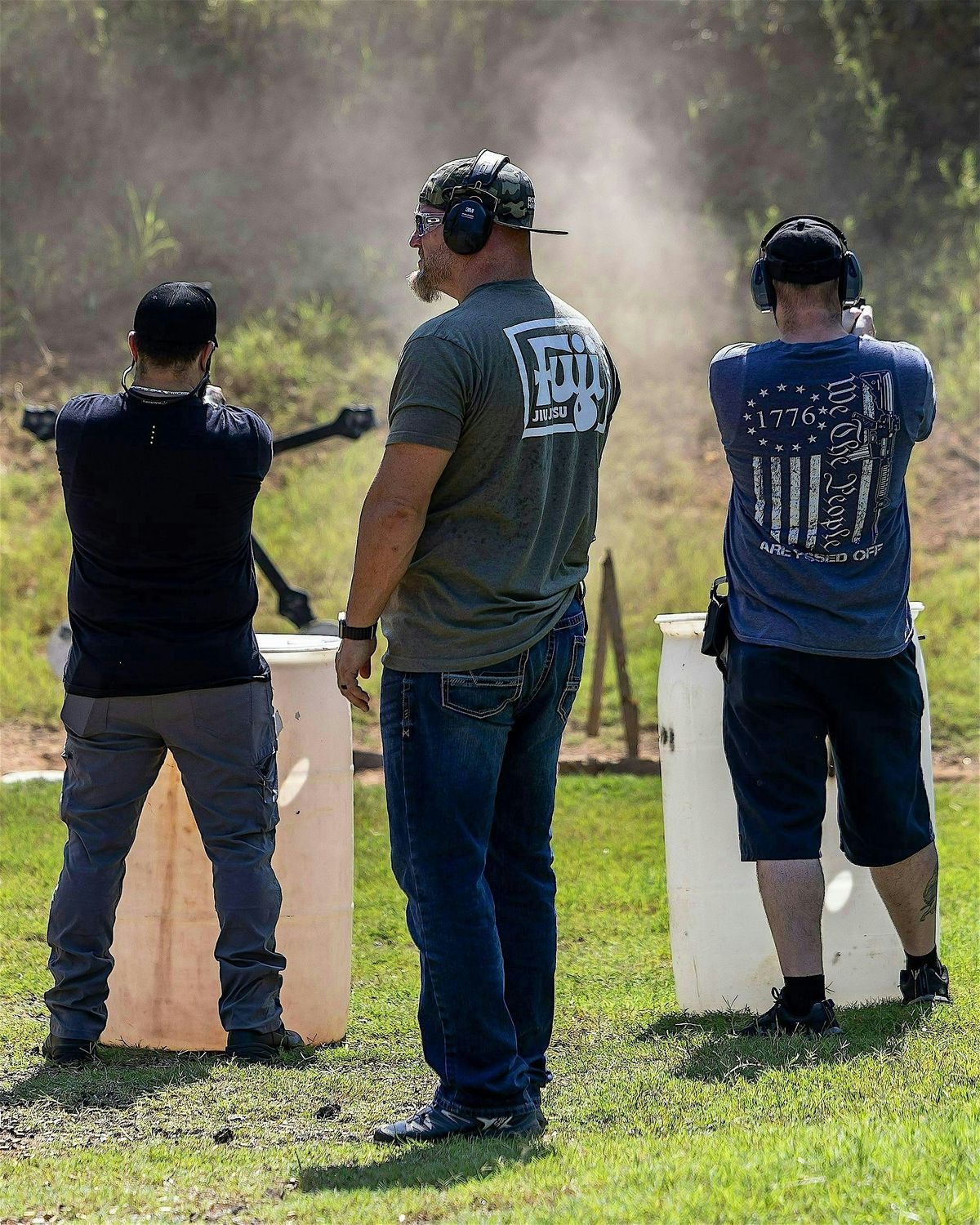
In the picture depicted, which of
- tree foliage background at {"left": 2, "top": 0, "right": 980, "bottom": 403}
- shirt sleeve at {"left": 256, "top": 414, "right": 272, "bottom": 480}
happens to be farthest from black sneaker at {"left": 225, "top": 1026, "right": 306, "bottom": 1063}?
tree foliage background at {"left": 2, "top": 0, "right": 980, "bottom": 403}

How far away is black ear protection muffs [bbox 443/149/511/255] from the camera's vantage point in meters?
2.92

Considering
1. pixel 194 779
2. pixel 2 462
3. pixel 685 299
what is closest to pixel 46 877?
pixel 194 779

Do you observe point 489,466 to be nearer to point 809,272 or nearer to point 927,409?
point 809,272

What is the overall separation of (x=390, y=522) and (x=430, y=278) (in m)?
0.57

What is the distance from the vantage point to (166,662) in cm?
364

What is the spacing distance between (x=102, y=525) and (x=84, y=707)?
460 millimetres

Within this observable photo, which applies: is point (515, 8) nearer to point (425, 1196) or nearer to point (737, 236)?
point (737, 236)

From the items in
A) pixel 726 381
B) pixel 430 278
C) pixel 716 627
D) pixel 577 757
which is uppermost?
pixel 430 278

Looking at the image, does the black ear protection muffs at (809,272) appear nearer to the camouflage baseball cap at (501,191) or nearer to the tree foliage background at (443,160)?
the camouflage baseball cap at (501,191)

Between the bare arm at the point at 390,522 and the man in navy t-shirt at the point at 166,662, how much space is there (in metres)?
0.82

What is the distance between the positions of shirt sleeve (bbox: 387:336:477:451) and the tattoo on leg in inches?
74.0

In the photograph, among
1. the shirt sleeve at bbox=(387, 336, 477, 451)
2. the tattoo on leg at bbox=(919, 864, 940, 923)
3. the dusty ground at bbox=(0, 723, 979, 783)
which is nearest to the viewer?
the shirt sleeve at bbox=(387, 336, 477, 451)

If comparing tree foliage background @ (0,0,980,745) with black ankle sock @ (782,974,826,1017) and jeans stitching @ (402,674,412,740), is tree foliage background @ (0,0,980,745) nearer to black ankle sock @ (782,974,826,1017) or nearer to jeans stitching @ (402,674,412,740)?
black ankle sock @ (782,974,826,1017)

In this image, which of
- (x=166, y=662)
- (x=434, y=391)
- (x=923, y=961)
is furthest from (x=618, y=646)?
(x=434, y=391)
